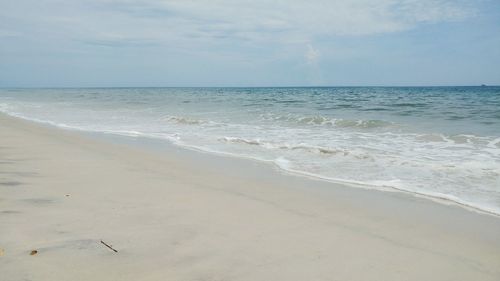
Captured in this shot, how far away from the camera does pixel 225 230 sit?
3602mm

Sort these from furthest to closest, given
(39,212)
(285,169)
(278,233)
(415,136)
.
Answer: (415,136), (285,169), (39,212), (278,233)

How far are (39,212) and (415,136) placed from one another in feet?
31.6

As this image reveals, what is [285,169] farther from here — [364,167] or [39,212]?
[39,212]

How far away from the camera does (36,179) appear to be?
5.30 meters

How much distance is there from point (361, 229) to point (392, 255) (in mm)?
638

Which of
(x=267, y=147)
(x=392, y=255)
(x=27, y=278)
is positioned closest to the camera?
(x=27, y=278)

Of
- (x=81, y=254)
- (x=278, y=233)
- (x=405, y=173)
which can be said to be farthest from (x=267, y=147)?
(x=81, y=254)

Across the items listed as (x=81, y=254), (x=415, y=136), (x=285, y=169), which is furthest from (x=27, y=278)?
(x=415, y=136)

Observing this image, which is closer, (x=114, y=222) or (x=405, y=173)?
(x=114, y=222)

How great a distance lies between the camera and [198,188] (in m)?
5.20

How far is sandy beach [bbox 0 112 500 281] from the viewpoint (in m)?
2.83

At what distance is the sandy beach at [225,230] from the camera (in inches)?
111

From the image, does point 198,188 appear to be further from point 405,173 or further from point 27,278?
point 405,173

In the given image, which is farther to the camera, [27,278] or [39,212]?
[39,212]
